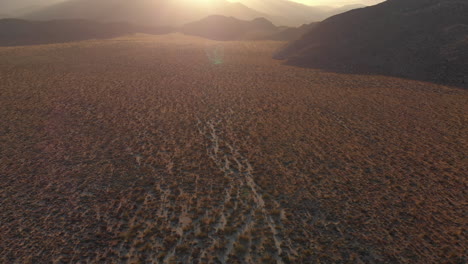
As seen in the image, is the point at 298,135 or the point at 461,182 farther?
the point at 298,135

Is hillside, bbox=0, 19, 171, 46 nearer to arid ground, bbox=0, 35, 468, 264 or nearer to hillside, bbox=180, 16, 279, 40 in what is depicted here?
hillside, bbox=180, 16, 279, 40

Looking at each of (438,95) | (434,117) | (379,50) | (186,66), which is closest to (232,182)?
(434,117)

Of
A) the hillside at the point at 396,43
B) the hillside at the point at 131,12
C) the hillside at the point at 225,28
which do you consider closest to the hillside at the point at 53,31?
the hillside at the point at 225,28

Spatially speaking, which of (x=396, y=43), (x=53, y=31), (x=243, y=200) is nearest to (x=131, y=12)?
(x=53, y=31)

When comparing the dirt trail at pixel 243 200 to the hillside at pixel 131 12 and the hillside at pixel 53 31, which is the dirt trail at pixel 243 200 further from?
the hillside at pixel 131 12

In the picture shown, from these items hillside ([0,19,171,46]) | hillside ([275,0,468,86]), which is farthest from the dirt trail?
hillside ([0,19,171,46])

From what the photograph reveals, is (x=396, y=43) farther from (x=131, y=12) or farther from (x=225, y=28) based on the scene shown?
(x=131, y=12)

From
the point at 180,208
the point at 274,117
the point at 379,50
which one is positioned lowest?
the point at 180,208

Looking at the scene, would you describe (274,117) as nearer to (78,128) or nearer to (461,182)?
(461,182)
